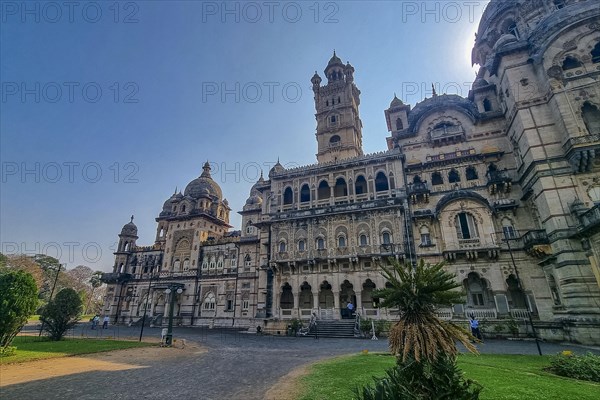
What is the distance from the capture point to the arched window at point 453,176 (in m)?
26.7

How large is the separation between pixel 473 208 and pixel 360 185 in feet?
33.5

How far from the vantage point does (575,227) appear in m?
18.7

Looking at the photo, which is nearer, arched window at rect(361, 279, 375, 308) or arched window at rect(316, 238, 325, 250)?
arched window at rect(361, 279, 375, 308)

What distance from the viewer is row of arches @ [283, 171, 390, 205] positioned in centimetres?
2923

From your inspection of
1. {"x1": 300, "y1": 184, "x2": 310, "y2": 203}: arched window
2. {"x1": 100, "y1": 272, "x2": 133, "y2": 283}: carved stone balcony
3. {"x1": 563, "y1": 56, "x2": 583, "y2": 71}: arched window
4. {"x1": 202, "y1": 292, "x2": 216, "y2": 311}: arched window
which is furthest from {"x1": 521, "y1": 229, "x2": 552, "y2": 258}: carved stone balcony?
{"x1": 100, "y1": 272, "x2": 133, "y2": 283}: carved stone balcony

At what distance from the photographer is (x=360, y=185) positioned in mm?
30141

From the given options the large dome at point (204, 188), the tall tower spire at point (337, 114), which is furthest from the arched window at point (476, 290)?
the large dome at point (204, 188)

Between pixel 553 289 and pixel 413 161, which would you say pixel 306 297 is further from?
pixel 553 289

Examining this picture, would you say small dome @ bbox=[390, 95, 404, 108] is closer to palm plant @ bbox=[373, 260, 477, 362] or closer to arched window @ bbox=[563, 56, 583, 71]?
arched window @ bbox=[563, 56, 583, 71]

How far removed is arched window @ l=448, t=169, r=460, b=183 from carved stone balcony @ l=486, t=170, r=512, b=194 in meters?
2.39

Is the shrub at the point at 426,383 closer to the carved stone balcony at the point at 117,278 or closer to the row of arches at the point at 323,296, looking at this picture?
the row of arches at the point at 323,296

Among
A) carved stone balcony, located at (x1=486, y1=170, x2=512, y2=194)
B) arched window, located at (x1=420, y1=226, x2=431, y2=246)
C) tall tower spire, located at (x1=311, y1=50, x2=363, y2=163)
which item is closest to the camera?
carved stone balcony, located at (x1=486, y1=170, x2=512, y2=194)

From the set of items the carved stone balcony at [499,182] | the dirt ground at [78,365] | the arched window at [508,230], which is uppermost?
the carved stone balcony at [499,182]

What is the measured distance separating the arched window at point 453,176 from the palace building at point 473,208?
9cm
